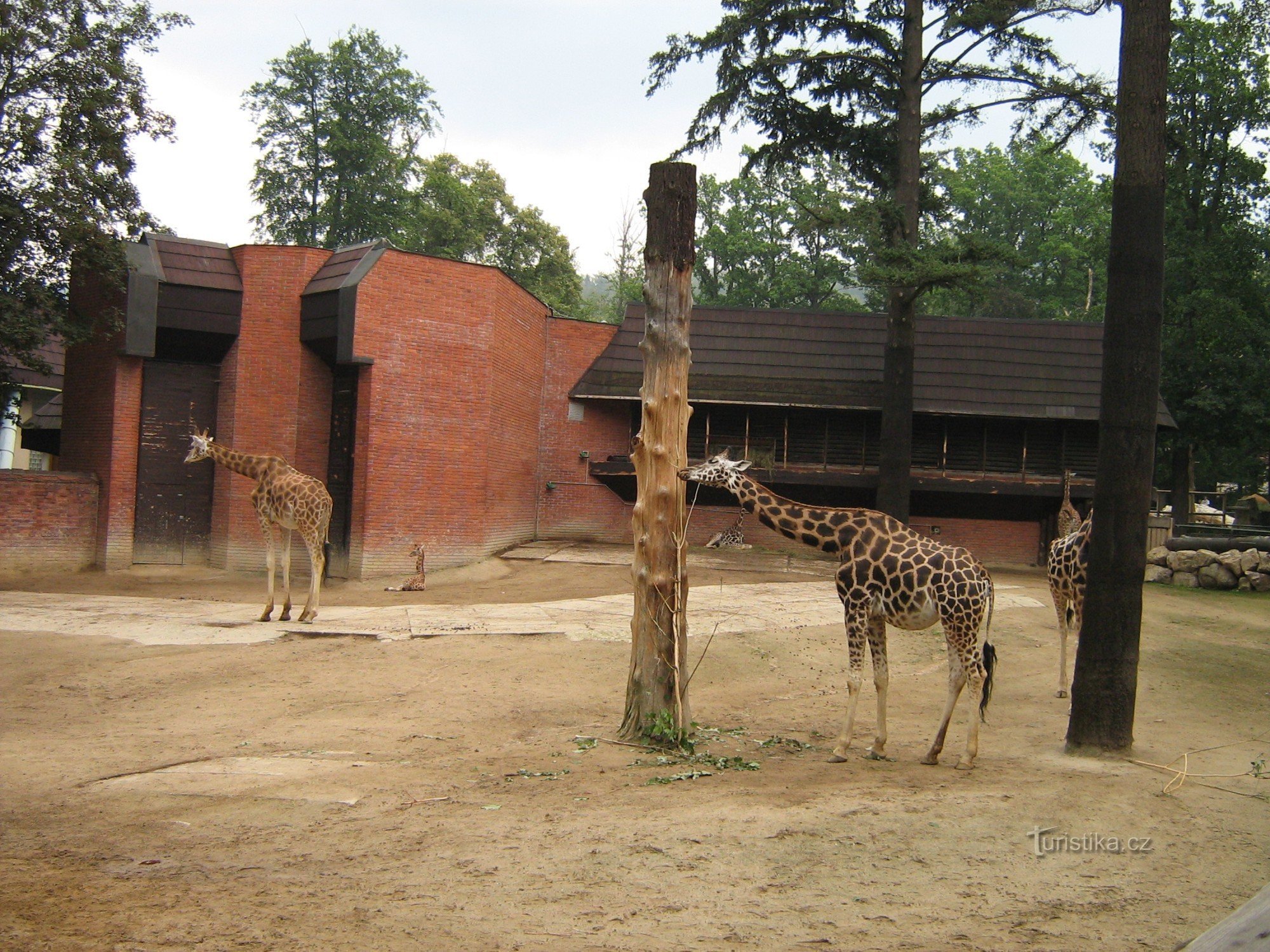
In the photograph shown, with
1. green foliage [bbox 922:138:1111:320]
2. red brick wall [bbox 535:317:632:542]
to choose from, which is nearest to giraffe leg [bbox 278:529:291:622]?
red brick wall [bbox 535:317:632:542]

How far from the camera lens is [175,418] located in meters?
19.8

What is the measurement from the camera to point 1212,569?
776 inches

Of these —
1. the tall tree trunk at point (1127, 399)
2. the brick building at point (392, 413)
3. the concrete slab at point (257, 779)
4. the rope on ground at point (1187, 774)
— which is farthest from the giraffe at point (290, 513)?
the rope on ground at point (1187, 774)

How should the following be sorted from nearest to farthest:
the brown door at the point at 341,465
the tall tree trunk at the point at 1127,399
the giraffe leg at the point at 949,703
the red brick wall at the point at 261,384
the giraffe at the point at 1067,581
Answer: the giraffe leg at the point at 949,703, the tall tree trunk at the point at 1127,399, the giraffe at the point at 1067,581, the brown door at the point at 341,465, the red brick wall at the point at 261,384

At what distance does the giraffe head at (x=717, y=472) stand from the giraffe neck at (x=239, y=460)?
8551 mm

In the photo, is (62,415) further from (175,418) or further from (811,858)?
(811,858)

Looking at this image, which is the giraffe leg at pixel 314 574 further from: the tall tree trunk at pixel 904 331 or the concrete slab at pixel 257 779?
the tall tree trunk at pixel 904 331

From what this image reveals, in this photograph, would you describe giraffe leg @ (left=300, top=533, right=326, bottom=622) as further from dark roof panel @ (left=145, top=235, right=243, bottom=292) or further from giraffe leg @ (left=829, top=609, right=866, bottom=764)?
giraffe leg @ (left=829, top=609, right=866, bottom=764)

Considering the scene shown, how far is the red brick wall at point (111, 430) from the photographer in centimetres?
1912

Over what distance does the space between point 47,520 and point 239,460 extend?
6.59m

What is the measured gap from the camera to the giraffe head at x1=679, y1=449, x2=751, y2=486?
8594mm

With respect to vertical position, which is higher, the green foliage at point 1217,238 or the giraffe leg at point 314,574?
the green foliage at point 1217,238

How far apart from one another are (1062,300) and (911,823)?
4596 cm

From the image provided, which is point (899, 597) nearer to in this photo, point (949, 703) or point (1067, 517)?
point (949, 703)
